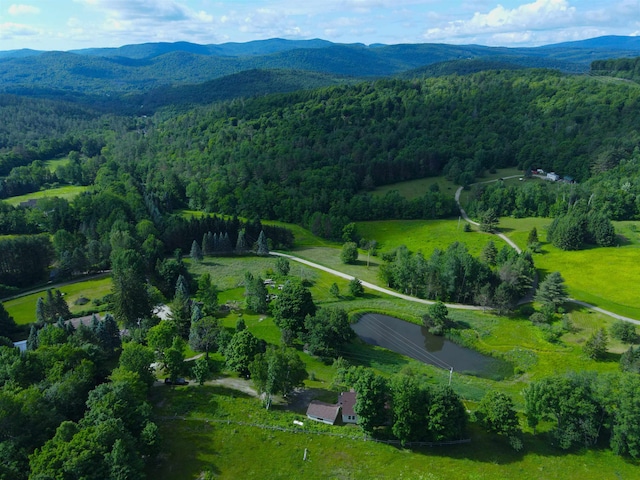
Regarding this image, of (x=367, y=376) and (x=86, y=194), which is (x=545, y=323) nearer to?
(x=367, y=376)

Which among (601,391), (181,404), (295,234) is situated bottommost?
(295,234)

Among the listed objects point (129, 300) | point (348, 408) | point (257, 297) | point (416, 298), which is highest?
point (129, 300)

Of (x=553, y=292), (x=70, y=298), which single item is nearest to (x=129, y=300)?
(x=70, y=298)

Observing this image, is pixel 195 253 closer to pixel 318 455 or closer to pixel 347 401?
pixel 347 401

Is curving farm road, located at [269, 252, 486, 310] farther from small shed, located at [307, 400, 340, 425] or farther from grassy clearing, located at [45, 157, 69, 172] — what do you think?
grassy clearing, located at [45, 157, 69, 172]

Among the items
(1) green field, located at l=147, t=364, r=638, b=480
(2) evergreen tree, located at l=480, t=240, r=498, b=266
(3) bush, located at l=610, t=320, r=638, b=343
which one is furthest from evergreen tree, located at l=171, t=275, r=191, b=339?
(3) bush, located at l=610, t=320, r=638, b=343

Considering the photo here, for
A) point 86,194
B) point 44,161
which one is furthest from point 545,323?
point 44,161
